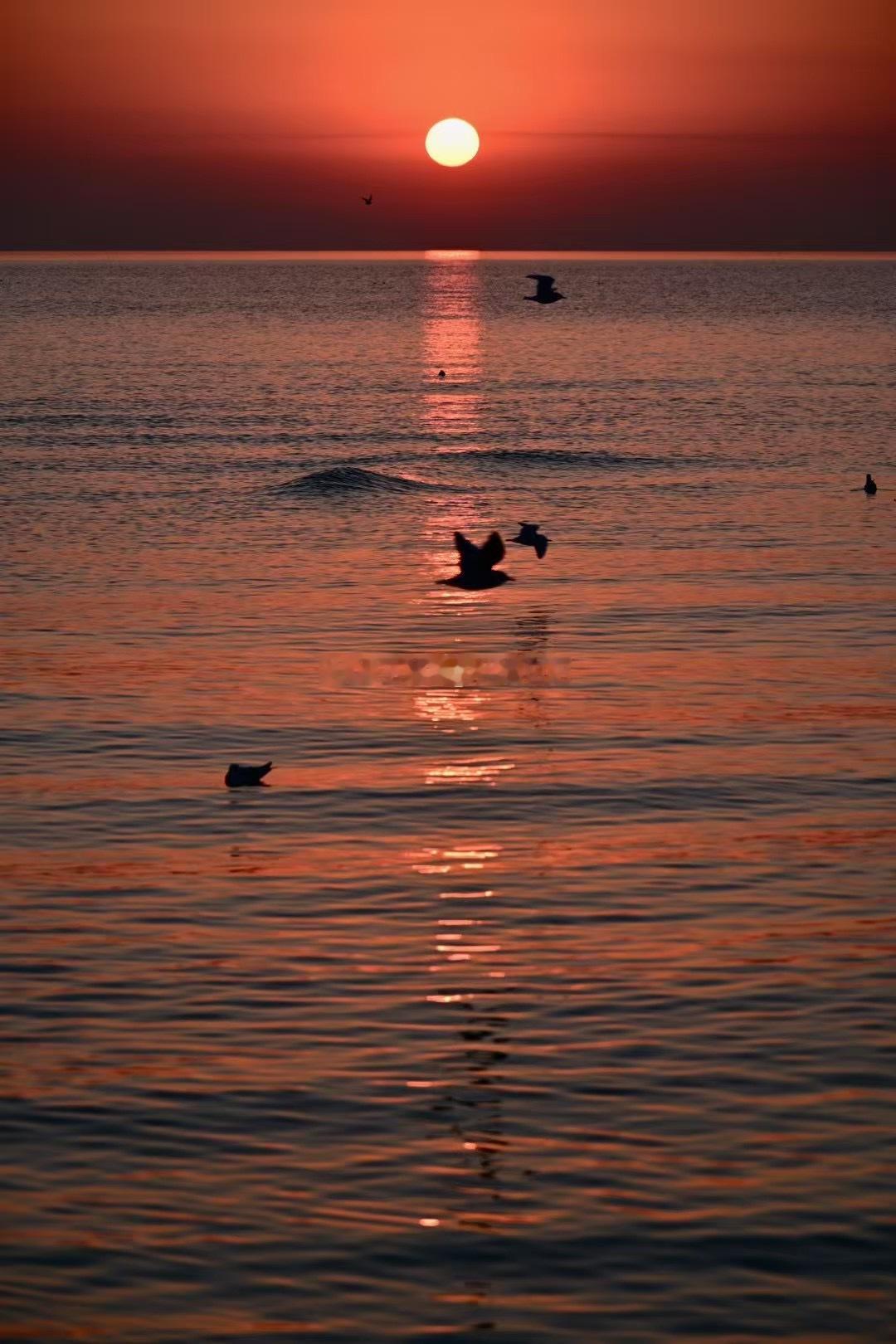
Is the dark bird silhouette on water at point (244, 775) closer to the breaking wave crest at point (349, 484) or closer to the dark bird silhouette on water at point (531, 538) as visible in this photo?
the dark bird silhouette on water at point (531, 538)

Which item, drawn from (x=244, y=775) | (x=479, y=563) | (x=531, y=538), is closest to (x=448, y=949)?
(x=244, y=775)

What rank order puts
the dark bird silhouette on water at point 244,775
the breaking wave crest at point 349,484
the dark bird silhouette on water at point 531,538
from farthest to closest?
the breaking wave crest at point 349,484, the dark bird silhouette on water at point 531,538, the dark bird silhouette on water at point 244,775

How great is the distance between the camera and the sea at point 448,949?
12586 mm

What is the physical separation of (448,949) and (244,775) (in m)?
6.54

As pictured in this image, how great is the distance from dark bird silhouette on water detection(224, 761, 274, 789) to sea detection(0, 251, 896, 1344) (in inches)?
11.3

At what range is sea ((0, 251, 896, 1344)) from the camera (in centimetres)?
1259

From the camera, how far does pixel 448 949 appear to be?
61.3ft

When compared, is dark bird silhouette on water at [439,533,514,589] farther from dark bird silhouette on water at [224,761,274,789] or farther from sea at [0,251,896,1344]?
dark bird silhouette on water at [224,761,274,789]

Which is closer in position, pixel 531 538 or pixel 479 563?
pixel 479 563

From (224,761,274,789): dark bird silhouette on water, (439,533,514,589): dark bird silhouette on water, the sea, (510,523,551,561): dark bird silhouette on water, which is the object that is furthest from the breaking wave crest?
(224,761,274,789): dark bird silhouette on water

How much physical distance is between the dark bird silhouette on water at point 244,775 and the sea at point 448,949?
286 millimetres

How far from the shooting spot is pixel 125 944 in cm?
1894

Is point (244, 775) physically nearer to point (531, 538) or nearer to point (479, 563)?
point (479, 563)

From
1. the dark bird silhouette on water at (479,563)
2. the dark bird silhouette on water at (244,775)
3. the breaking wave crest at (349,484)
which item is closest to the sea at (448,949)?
the dark bird silhouette on water at (244,775)
